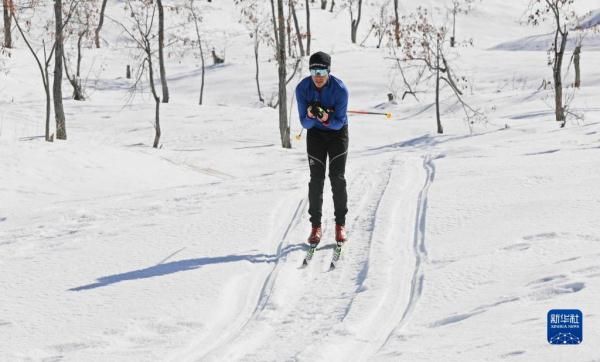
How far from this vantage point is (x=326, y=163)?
22.8 feet

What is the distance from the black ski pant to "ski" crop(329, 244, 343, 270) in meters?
0.33

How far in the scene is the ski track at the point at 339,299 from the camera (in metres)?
4.60

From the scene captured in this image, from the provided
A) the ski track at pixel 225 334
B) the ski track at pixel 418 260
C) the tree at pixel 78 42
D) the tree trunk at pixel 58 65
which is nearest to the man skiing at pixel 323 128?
the ski track at pixel 418 260

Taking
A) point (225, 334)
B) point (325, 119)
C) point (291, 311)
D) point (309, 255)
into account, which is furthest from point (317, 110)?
point (225, 334)

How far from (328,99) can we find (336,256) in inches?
55.2

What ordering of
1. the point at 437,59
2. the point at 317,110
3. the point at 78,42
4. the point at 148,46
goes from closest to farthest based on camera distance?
1. the point at 317,110
2. the point at 437,59
3. the point at 148,46
4. the point at 78,42

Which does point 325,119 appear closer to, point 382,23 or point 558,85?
point 558,85

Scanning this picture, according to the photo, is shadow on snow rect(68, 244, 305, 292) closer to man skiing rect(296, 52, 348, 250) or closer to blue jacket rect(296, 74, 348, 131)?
man skiing rect(296, 52, 348, 250)

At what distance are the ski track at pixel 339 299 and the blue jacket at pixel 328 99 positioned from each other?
1190mm

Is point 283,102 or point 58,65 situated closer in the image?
point 58,65

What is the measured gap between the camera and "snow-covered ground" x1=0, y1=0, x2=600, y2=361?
465 cm

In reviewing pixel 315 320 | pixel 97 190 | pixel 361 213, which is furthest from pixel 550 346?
pixel 97 190

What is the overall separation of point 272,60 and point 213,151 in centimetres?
2098

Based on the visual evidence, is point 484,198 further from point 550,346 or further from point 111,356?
point 111,356
